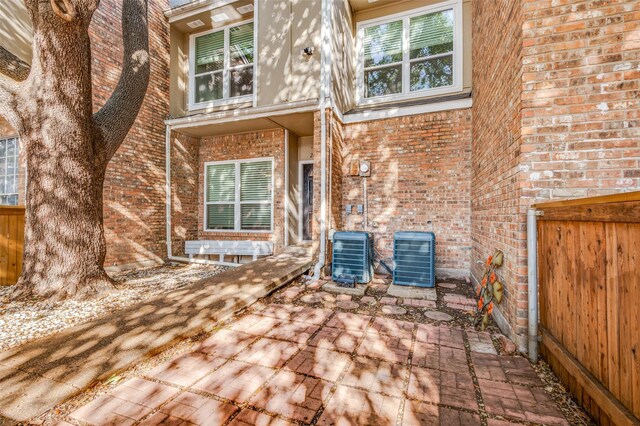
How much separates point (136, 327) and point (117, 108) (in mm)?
3398

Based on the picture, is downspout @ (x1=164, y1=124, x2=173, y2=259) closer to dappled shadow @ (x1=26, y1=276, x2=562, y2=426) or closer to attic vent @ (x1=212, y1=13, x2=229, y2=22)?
attic vent @ (x1=212, y1=13, x2=229, y2=22)

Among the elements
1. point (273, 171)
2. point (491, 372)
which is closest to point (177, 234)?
point (273, 171)

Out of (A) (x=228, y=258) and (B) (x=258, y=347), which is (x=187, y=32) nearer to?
(A) (x=228, y=258)

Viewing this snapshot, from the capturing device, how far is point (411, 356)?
247 cm

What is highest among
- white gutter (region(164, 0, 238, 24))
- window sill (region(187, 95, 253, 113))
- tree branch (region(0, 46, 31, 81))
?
white gutter (region(164, 0, 238, 24))

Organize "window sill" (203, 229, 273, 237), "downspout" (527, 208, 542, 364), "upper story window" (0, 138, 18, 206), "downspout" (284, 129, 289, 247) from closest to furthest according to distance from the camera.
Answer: "downspout" (527, 208, 542, 364)
"upper story window" (0, 138, 18, 206)
"downspout" (284, 129, 289, 247)
"window sill" (203, 229, 273, 237)

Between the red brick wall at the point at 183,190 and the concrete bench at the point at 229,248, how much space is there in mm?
299

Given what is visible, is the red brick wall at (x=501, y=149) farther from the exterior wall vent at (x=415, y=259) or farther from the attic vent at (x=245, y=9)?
the attic vent at (x=245, y=9)

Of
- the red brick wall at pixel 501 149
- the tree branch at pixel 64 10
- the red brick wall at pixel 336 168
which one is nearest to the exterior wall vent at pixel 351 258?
the red brick wall at pixel 336 168

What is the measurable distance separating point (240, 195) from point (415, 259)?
15.0 ft

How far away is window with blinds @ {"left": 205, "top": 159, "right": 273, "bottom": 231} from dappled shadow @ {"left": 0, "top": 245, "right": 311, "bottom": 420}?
114 inches

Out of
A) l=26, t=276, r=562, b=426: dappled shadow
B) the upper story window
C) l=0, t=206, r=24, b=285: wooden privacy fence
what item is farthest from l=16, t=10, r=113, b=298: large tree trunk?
the upper story window

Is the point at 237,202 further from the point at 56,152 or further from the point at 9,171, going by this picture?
the point at 9,171

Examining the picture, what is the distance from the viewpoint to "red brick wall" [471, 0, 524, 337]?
101 inches
